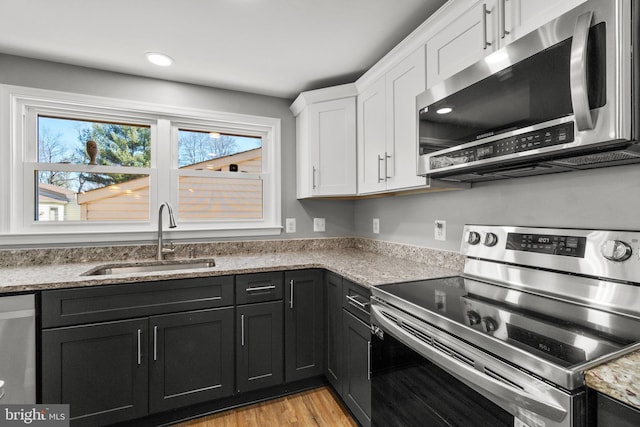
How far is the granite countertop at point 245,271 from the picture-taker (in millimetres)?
1525

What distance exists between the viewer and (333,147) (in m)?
2.36

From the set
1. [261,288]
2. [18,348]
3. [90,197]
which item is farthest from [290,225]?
[18,348]

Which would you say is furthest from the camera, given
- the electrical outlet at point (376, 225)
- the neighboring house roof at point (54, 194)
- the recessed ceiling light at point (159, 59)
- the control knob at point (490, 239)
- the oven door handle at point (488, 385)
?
the electrical outlet at point (376, 225)

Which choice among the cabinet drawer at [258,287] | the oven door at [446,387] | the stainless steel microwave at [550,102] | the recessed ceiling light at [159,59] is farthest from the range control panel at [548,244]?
the recessed ceiling light at [159,59]

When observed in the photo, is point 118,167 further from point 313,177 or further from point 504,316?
point 504,316

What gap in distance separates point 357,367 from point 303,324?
1.66 feet

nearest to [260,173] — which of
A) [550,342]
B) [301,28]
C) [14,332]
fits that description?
[301,28]

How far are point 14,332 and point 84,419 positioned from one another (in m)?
0.56

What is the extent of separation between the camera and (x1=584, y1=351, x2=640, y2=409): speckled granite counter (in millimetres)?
577

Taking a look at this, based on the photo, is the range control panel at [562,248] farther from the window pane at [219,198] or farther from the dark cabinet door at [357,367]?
the window pane at [219,198]

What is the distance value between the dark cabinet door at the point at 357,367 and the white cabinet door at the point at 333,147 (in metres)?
0.99

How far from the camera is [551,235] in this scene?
4.04 ft

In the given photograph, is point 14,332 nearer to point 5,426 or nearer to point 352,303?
point 5,426

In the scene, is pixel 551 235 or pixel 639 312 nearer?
pixel 639 312
